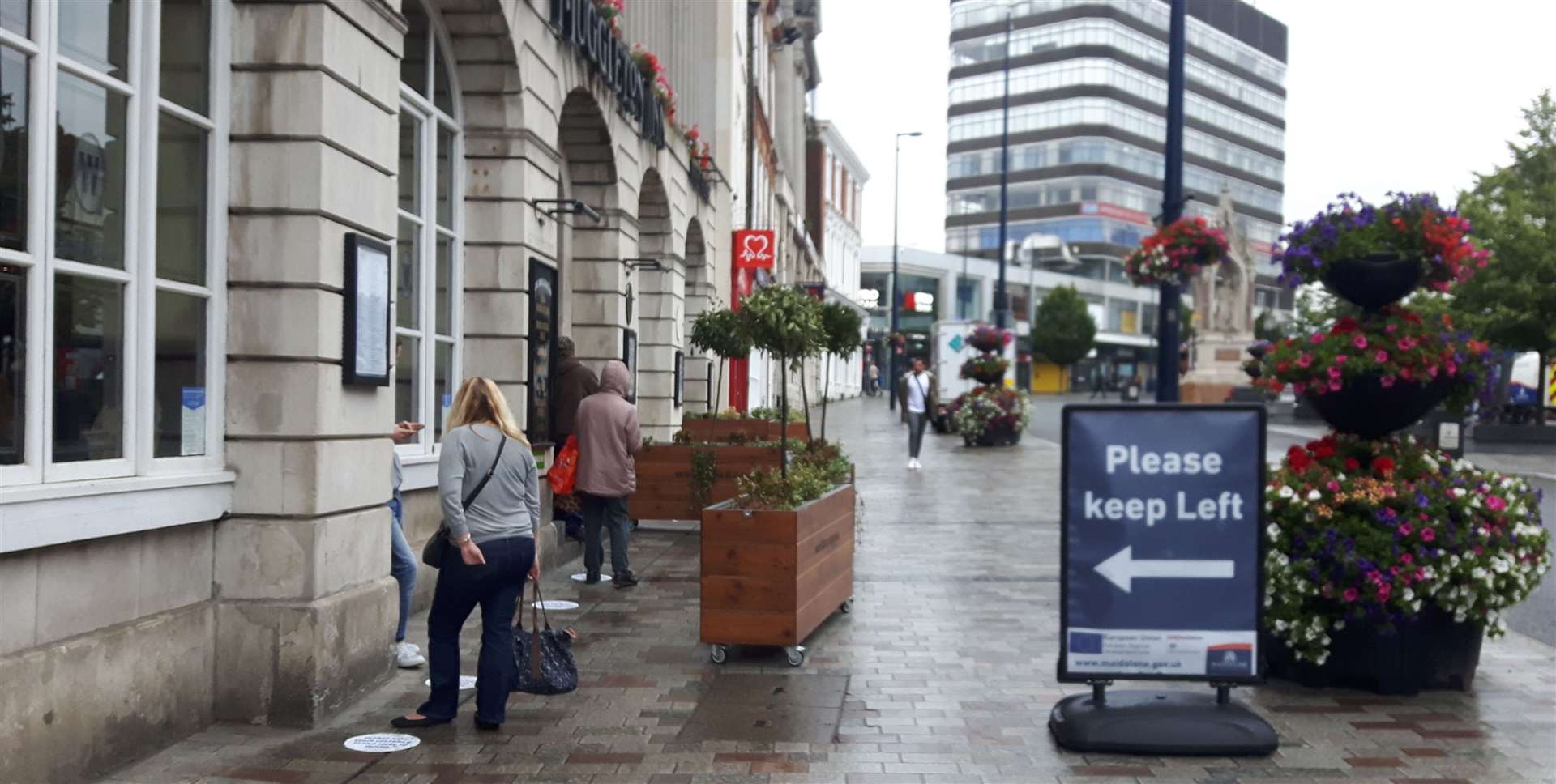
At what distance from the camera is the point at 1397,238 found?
7.61m

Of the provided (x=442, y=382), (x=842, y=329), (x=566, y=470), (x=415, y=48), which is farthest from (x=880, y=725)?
(x=842, y=329)

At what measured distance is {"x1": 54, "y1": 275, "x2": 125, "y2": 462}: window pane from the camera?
552 centimetres

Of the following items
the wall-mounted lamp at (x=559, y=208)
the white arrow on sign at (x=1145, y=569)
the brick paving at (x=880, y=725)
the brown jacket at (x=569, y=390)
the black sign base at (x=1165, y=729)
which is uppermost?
the wall-mounted lamp at (x=559, y=208)

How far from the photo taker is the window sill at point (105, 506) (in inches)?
199

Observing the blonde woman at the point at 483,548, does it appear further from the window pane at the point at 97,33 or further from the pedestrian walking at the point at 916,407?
the pedestrian walking at the point at 916,407

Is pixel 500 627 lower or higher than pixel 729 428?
lower

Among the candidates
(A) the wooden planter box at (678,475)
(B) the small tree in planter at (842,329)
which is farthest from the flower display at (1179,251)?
(A) the wooden planter box at (678,475)

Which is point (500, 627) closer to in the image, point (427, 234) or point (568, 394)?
point (427, 234)

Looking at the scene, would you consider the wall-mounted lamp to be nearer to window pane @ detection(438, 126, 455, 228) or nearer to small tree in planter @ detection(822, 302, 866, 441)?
window pane @ detection(438, 126, 455, 228)

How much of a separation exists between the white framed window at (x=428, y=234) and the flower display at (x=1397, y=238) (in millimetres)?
5180

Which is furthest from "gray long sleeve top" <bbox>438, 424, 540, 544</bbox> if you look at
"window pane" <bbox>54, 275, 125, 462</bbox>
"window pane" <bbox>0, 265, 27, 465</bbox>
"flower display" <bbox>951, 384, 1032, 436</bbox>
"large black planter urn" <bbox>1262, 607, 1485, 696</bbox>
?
"flower display" <bbox>951, 384, 1032, 436</bbox>

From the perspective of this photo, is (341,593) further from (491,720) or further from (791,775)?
(791,775)

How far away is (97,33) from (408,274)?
383 centimetres

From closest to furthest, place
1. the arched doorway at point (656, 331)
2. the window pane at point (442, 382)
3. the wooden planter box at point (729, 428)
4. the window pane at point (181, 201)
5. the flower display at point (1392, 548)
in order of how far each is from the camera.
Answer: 1. the window pane at point (181, 201)
2. the flower display at point (1392, 548)
3. the window pane at point (442, 382)
4. the wooden planter box at point (729, 428)
5. the arched doorway at point (656, 331)
